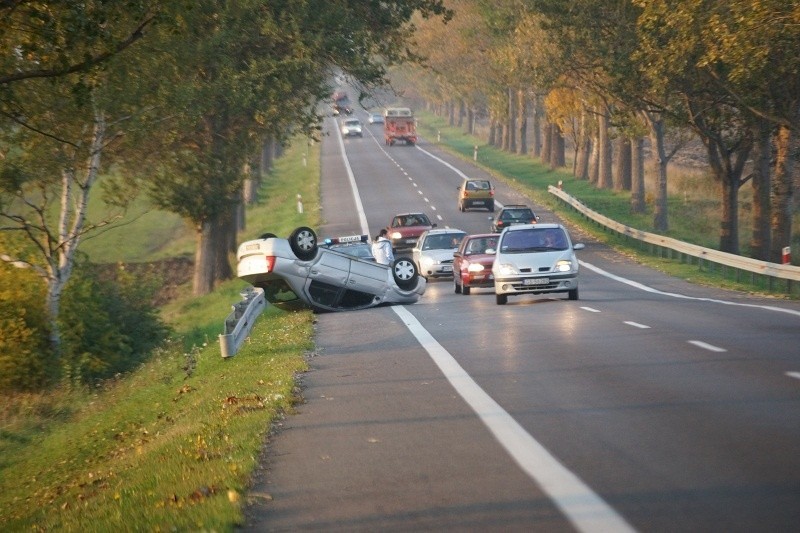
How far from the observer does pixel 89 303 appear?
2664cm

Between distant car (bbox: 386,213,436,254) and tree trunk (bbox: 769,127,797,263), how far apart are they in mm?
13692

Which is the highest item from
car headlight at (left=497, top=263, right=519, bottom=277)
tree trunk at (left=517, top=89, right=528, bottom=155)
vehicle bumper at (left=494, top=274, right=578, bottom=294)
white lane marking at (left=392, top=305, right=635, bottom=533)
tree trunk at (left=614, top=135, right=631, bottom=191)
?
tree trunk at (left=517, top=89, right=528, bottom=155)

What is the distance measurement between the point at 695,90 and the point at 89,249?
30.3m

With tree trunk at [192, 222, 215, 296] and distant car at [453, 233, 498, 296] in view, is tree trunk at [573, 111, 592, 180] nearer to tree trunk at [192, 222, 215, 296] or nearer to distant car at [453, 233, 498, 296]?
tree trunk at [192, 222, 215, 296]

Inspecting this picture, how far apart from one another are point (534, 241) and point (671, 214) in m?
30.6

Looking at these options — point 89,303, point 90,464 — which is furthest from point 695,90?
point 90,464

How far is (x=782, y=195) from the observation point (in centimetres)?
3331

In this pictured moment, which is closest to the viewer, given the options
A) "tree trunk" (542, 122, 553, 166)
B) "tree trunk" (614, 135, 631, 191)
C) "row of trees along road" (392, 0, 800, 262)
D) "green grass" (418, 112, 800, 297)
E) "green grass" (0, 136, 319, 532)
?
"green grass" (0, 136, 319, 532)

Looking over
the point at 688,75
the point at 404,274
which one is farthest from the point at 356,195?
the point at 404,274

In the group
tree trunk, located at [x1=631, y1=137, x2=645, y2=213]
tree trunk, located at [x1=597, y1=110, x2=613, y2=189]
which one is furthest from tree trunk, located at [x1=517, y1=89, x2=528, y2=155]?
tree trunk, located at [x1=631, y1=137, x2=645, y2=213]

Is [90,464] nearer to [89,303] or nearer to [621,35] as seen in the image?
[89,303]

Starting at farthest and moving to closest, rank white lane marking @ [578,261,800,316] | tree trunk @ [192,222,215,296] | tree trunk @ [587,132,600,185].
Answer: tree trunk @ [587,132,600,185] < tree trunk @ [192,222,215,296] < white lane marking @ [578,261,800,316]

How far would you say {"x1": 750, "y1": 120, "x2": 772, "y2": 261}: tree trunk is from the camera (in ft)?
119

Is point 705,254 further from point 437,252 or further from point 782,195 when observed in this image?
point 437,252
